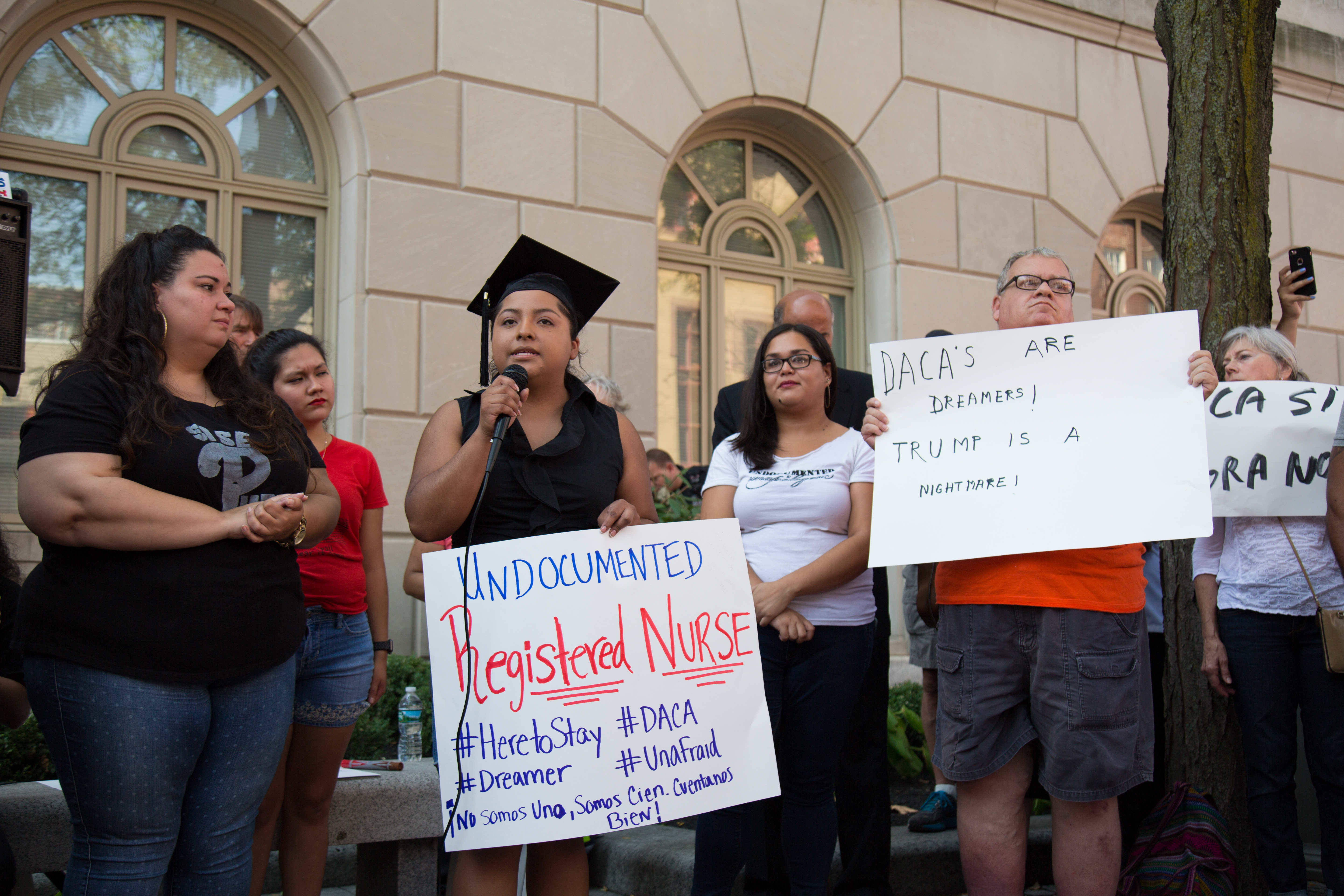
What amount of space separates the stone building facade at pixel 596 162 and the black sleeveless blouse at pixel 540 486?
4125 mm

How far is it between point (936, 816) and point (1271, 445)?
2249 mm

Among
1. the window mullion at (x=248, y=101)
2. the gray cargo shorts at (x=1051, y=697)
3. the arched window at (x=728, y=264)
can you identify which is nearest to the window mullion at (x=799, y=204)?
the arched window at (x=728, y=264)

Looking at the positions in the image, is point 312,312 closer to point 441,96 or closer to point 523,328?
point 441,96

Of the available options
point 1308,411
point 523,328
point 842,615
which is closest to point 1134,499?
point 842,615

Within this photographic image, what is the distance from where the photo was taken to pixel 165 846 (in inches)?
108

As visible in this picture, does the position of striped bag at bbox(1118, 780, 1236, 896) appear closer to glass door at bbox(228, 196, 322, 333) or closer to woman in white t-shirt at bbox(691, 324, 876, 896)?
woman in white t-shirt at bbox(691, 324, 876, 896)

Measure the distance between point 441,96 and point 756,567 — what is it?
16.1ft

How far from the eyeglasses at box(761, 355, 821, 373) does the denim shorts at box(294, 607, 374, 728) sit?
177 centimetres

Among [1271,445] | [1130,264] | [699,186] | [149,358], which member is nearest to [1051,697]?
[1271,445]

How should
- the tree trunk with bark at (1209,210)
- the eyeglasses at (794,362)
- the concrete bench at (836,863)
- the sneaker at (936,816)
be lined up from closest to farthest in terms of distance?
the eyeglasses at (794,362), the tree trunk with bark at (1209,210), the concrete bench at (836,863), the sneaker at (936,816)

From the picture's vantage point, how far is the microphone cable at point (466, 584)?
9.35ft

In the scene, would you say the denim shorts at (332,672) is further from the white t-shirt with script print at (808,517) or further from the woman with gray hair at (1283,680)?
the woman with gray hair at (1283,680)

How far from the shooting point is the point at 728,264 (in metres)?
9.01

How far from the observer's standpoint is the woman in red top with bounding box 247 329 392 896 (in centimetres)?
371
